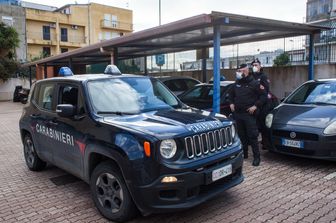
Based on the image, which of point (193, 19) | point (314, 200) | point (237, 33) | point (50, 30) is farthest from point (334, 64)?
point (50, 30)

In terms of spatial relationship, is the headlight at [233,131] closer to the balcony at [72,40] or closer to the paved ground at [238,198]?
the paved ground at [238,198]

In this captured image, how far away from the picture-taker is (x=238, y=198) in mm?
4438

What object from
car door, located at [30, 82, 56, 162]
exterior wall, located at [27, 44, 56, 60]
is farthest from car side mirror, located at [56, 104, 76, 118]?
exterior wall, located at [27, 44, 56, 60]

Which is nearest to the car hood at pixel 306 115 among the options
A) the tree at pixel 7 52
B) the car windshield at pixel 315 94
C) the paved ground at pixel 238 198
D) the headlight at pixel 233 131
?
the car windshield at pixel 315 94

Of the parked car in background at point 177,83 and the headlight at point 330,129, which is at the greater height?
the parked car in background at point 177,83

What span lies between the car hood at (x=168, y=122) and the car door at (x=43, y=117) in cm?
160

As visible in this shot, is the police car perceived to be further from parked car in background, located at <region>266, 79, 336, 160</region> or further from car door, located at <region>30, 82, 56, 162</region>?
parked car in background, located at <region>266, 79, 336, 160</region>

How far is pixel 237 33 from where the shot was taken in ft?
31.7

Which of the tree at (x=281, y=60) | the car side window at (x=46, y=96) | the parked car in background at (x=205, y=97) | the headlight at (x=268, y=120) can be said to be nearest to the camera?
the car side window at (x=46, y=96)

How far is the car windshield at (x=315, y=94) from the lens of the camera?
249 inches

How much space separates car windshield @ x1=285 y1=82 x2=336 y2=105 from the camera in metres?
6.32

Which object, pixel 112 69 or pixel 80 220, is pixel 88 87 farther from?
pixel 80 220

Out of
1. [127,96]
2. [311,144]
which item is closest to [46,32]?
[127,96]

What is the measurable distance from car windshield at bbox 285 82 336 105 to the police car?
9.58 ft
